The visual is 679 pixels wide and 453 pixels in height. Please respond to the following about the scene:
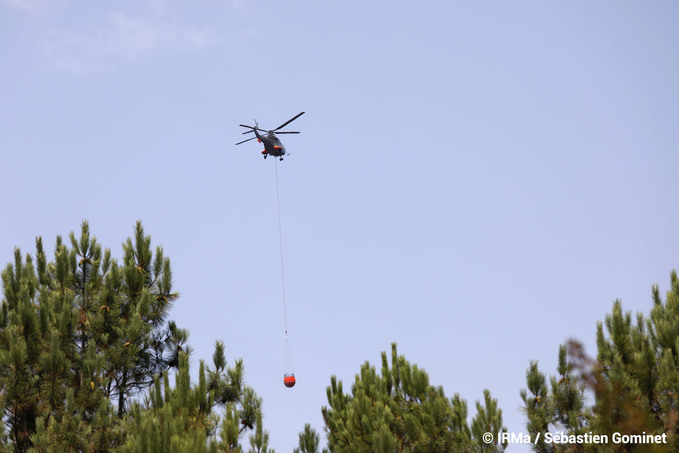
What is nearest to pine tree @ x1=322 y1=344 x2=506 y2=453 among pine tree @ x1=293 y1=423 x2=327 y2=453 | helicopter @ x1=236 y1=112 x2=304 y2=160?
pine tree @ x1=293 y1=423 x2=327 y2=453

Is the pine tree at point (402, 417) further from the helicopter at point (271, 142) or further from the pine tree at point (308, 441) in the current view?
the helicopter at point (271, 142)

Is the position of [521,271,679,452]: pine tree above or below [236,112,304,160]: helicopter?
below

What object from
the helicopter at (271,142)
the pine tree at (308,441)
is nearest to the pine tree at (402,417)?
the pine tree at (308,441)

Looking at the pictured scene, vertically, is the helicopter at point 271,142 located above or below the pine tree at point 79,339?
above

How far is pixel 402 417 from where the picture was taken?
20.9 m

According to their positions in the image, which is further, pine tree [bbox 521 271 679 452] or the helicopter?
the helicopter

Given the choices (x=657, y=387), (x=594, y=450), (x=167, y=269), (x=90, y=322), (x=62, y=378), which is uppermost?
(x=167, y=269)

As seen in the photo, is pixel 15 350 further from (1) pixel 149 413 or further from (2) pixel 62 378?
(1) pixel 149 413

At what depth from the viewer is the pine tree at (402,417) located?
63.0 feet

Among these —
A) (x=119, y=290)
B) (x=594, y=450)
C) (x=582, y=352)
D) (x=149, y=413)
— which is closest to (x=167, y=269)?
(x=119, y=290)

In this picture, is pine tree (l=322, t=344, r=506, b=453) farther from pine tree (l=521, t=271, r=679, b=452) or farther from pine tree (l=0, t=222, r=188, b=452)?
pine tree (l=0, t=222, r=188, b=452)

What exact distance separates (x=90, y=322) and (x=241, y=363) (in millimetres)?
4402

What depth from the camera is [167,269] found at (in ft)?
76.5

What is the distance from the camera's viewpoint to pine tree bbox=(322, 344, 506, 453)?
19.2 metres
